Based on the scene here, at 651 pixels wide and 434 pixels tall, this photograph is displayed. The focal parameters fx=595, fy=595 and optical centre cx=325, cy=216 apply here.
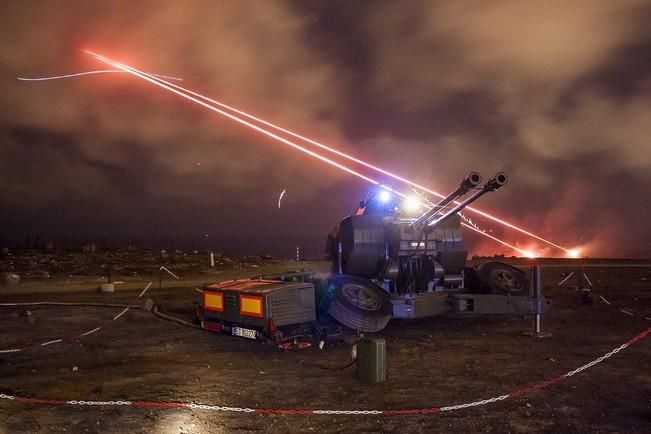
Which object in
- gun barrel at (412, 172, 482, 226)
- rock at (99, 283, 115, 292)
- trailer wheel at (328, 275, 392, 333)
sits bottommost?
rock at (99, 283, 115, 292)

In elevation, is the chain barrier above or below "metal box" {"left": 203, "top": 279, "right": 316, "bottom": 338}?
below

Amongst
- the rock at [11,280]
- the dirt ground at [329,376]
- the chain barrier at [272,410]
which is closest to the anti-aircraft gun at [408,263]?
the dirt ground at [329,376]

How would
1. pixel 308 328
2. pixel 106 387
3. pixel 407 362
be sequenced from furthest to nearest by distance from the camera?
1. pixel 308 328
2. pixel 407 362
3. pixel 106 387

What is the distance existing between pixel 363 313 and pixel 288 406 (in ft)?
17.0

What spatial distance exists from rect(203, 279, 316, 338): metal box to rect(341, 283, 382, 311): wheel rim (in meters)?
1.20

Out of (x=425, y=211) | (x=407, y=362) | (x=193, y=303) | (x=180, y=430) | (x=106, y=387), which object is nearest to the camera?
A: (x=180, y=430)

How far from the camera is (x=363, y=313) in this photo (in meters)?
12.5

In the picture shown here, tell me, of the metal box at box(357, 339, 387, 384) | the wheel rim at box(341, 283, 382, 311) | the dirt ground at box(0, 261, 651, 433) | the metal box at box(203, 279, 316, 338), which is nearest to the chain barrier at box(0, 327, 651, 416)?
the dirt ground at box(0, 261, 651, 433)

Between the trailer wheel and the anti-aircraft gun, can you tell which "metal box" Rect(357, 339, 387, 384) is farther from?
the anti-aircraft gun

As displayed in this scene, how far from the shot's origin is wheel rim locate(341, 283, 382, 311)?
12.9 m

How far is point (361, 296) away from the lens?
13.4 meters

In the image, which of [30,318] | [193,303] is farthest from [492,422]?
[193,303]

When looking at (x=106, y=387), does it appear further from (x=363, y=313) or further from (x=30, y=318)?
(x=30, y=318)

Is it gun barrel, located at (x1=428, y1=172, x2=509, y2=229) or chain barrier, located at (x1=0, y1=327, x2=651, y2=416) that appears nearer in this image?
chain barrier, located at (x1=0, y1=327, x2=651, y2=416)
